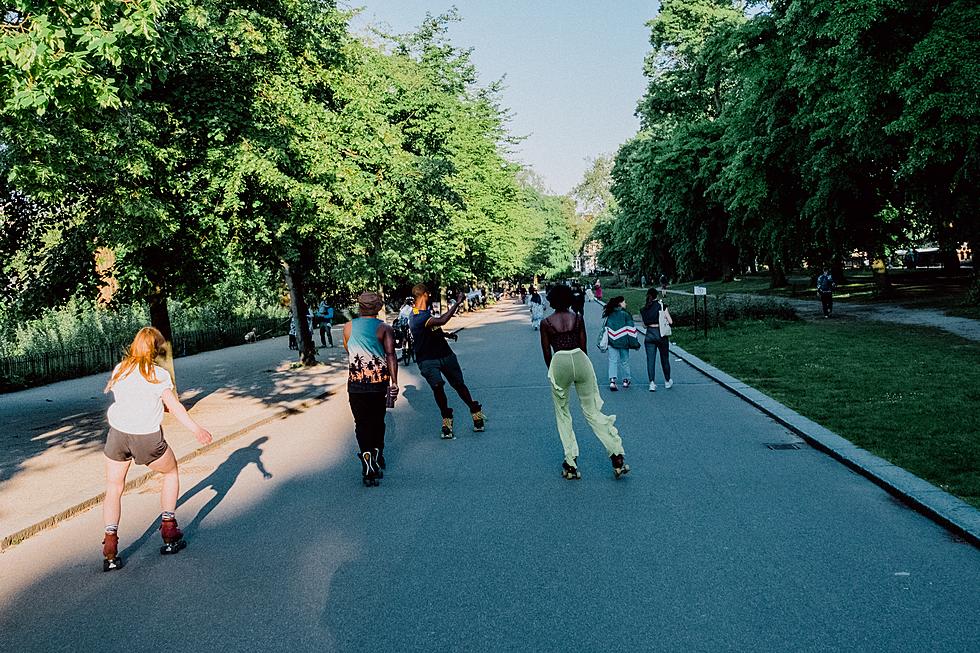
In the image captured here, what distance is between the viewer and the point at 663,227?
56906 millimetres

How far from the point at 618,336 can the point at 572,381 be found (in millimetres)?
5920

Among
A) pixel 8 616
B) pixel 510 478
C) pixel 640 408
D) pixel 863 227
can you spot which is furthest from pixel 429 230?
pixel 8 616

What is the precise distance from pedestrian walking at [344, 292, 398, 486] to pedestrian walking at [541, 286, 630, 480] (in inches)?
57.9

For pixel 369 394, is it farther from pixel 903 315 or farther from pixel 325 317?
pixel 903 315

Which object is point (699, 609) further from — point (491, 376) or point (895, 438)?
point (491, 376)

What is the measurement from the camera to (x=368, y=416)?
7.31 meters

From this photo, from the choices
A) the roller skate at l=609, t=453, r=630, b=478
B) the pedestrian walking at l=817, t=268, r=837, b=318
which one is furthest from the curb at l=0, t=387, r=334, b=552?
the pedestrian walking at l=817, t=268, r=837, b=318

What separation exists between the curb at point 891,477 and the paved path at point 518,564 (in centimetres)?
11

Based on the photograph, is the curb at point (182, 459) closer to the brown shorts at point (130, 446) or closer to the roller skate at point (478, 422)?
the brown shorts at point (130, 446)

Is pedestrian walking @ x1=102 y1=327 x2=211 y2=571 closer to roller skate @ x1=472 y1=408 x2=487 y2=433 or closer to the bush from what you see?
roller skate @ x1=472 y1=408 x2=487 y2=433

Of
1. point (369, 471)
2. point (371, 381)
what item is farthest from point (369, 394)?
point (369, 471)

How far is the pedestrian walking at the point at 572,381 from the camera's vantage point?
697cm

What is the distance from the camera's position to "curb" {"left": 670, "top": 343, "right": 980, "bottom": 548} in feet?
17.2

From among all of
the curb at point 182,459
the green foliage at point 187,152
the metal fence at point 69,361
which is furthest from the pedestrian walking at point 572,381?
the metal fence at point 69,361
